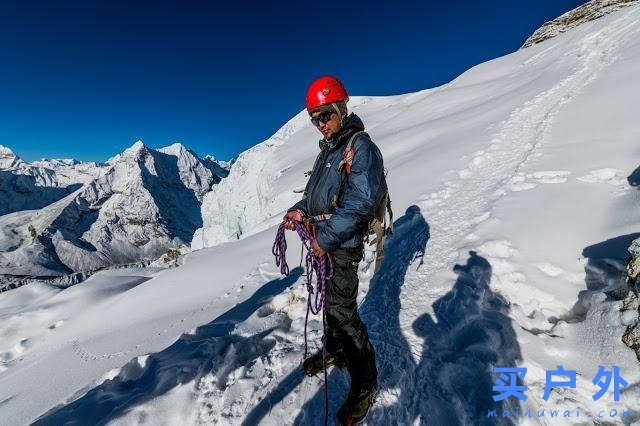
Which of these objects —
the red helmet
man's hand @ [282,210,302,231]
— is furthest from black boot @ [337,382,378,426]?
the red helmet

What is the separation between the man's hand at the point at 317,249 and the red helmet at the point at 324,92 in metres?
1.31

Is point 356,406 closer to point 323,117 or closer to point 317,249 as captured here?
point 317,249

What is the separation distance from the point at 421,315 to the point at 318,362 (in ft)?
5.81

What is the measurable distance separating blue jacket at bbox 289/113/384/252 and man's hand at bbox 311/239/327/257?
1.7 inches

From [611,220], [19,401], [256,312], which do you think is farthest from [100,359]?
[611,220]

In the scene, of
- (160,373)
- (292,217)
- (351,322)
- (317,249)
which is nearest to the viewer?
(317,249)

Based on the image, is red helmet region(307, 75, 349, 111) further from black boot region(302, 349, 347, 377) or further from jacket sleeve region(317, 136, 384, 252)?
black boot region(302, 349, 347, 377)

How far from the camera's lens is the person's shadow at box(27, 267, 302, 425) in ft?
12.2

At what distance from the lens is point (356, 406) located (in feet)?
11.0

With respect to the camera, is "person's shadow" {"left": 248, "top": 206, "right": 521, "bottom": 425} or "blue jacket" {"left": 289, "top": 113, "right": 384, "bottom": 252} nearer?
"blue jacket" {"left": 289, "top": 113, "right": 384, "bottom": 252}

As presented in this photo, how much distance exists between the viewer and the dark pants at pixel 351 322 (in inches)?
135

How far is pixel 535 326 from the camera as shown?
14.4 feet

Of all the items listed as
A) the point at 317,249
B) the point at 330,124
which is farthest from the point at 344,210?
the point at 330,124

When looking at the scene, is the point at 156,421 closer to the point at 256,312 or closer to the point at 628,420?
the point at 256,312
